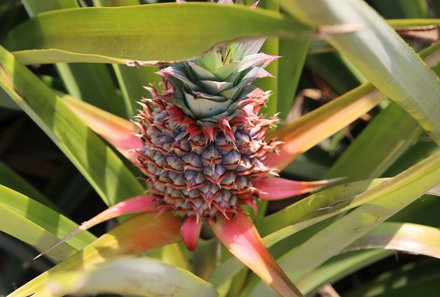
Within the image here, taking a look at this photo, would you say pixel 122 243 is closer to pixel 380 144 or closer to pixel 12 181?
pixel 12 181

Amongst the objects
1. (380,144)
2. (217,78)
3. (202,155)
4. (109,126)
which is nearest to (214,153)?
(202,155)

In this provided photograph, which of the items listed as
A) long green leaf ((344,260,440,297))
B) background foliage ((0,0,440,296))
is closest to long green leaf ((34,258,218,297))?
background foliage ((0,0,440,296))

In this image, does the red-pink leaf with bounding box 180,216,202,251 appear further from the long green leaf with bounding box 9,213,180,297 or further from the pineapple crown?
the pineapple crown

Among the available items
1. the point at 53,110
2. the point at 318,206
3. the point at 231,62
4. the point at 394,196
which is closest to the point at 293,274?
the point at 318,206

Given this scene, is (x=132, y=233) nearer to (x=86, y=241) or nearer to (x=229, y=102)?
(x=86, y=241)

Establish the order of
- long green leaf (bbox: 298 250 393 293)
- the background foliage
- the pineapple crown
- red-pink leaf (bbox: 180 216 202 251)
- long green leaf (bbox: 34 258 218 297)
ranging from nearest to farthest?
long green leaf (bbox: 34 258 218 297), the background foliage, the pineapple crown, red-pink leaf (bbox: 180 216 202 251), long green leaf (bbox: 298 250 393 293)

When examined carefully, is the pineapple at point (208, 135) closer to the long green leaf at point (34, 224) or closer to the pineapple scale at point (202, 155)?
the pineapple scale at point (202, 155)
